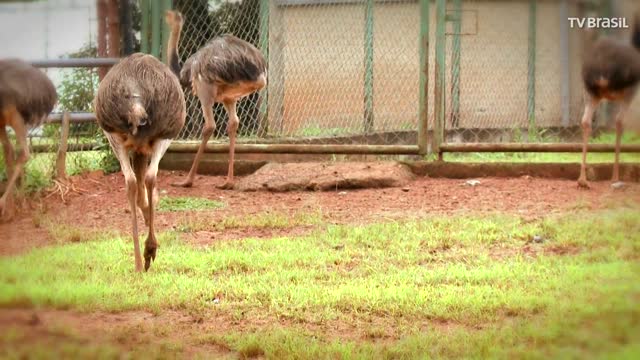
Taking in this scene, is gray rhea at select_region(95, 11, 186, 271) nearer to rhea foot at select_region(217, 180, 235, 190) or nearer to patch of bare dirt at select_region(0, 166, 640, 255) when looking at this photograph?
patch of bare dirt at select_region(0, 166, 640, 255)

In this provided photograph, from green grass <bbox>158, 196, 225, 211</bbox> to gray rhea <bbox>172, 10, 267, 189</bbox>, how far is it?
62 centimetres

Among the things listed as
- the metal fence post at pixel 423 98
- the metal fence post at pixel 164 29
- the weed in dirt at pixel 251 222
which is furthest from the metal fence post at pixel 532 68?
the metal fence post at pixel 423 98

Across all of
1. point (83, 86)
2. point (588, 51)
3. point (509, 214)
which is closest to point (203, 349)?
point (83, 86)

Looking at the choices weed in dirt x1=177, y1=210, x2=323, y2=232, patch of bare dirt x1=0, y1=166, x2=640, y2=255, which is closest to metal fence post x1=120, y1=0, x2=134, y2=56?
patch of bare dirt x1=0, y1=166, x2=640, y2=255

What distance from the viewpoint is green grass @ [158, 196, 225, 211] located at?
459 cm

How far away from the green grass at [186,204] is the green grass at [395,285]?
80 centimetres

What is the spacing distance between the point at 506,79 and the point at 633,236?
0.62 metres

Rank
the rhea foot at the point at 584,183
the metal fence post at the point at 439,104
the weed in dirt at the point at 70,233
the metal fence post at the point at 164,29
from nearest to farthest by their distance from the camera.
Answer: the weed in dirt at the point at 70,233, the rhea foot at the point at 584,183, the metal fence post at the point at 164,29, the metal fence post at the point at 439,104

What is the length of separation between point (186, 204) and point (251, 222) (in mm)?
704

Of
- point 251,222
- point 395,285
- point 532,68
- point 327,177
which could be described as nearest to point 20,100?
point 532,68

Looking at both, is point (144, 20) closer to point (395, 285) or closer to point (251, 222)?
point (395, 285)

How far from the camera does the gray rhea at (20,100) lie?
1.79ft

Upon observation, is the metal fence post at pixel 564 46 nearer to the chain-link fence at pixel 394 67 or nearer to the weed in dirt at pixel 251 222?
the chain-link fence at pixel 394 67

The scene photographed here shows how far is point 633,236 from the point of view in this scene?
1.58 feet
